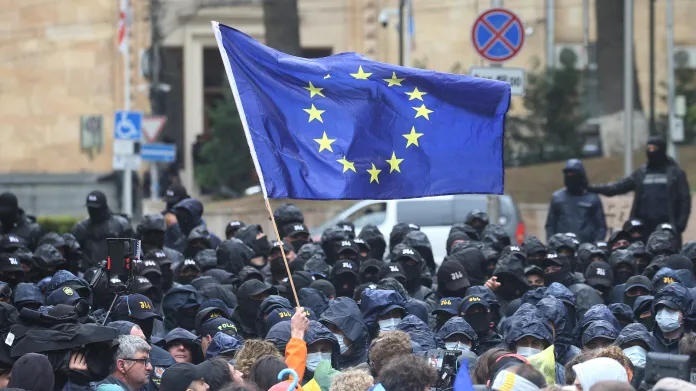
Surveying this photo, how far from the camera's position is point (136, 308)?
973 cm

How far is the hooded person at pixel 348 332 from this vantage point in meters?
9.64

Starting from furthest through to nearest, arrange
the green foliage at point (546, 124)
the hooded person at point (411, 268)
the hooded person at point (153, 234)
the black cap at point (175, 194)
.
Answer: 1. the green foliage at point (546, 124)
2. the black cap at point (175, 194)
3. the hooded person at point (153, 234)
4. the hooded person at point (411, 268)

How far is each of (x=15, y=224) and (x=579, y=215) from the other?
18.4ft

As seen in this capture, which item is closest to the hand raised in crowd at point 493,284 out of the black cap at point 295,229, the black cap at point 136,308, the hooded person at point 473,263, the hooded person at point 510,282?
the hooded person at point 510,282

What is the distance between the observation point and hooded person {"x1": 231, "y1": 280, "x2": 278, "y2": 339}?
10.9 meters

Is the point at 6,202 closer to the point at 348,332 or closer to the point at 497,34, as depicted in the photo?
the point at 497,34

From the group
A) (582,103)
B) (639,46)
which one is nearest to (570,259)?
(582,103)

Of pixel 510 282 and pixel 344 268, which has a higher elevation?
pixel 344 268

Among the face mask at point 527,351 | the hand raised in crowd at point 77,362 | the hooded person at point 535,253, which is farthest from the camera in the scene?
the hooded person at point 535,253

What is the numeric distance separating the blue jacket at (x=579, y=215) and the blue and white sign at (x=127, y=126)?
10022 mm

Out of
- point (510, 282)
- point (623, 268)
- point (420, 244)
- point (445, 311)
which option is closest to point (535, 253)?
point (623, 268)

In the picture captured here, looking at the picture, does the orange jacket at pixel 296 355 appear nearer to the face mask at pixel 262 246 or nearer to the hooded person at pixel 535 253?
the hooded person at pixel 535 253

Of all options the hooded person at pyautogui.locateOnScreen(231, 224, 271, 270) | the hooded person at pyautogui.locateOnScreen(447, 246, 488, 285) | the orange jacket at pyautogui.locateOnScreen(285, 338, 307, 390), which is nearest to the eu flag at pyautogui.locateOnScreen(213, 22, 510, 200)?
the orange jacket at pyautogui.locateOnScreen(285, 338, 307, 390)

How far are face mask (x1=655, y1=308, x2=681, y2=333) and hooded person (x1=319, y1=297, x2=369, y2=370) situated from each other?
194cm
